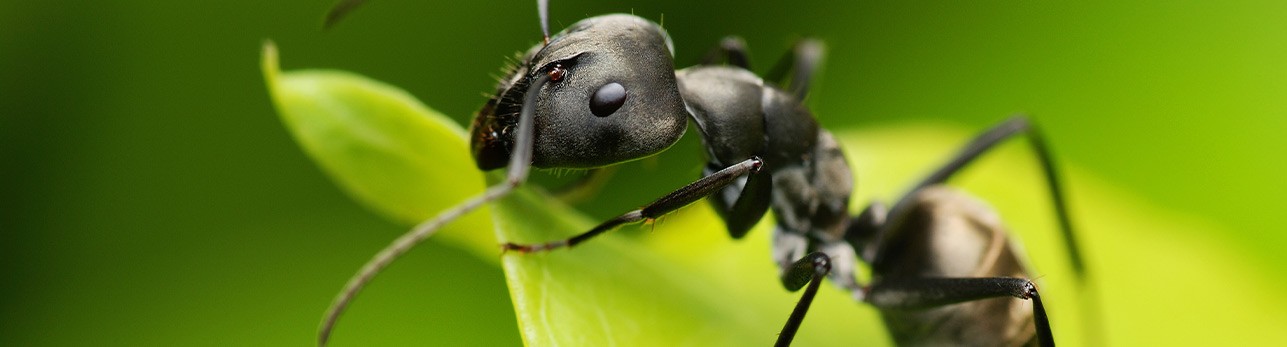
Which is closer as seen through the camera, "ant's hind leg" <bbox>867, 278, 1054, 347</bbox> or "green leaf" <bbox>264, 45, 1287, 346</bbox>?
"green leaf" <bbox>264, 45, 1287, 346</bbox>

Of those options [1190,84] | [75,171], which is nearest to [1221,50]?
[1190,84]

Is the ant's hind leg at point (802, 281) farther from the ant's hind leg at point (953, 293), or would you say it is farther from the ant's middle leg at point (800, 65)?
the ant's middle leg at point (800, 65)

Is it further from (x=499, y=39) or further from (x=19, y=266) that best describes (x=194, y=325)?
(x=499, y=39)

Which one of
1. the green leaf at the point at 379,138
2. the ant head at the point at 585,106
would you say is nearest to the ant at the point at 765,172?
the ant head at the point at 585,106

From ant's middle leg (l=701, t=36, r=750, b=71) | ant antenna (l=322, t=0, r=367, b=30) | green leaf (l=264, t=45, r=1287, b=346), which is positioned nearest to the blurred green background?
green leaf (l=264, t=45, r=1287, b=346)

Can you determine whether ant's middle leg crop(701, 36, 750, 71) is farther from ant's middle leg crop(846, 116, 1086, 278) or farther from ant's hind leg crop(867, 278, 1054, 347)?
ant's hind leg crop(867, 278, 1054, 347)

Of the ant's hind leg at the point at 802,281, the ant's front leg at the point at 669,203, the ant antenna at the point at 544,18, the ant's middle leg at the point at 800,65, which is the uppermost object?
the ant antenna at the point at 544,18

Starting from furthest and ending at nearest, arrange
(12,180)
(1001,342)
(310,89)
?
(12,180)
(1001,342)
(310,89)

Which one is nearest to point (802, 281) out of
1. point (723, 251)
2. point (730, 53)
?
point (723, 251)
